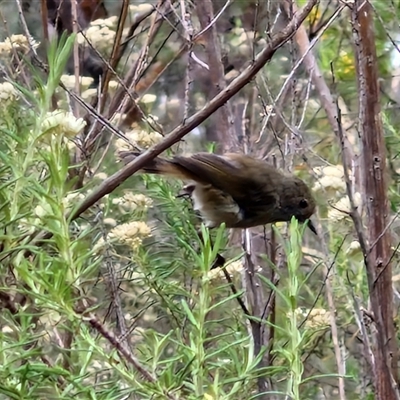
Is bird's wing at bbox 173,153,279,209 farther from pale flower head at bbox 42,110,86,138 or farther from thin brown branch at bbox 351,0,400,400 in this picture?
pale flower head at bbox 42,110,86,138

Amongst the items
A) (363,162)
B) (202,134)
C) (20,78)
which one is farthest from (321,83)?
(202,134)

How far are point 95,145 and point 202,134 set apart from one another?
178 cm

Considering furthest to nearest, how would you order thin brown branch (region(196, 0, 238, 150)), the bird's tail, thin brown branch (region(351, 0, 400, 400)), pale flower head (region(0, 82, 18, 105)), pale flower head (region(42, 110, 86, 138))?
thin brown branch (region(196, 0, 238, 150))
the bird's tail
thin brown branch (region(351, 0, 400, 400))
pale flower head (region(0, 82, 18, 105))
pale flower head (region(42, 110, 86, 138))

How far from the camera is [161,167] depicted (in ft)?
6.98

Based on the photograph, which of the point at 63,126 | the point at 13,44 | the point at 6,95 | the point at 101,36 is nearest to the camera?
the point at 63,126

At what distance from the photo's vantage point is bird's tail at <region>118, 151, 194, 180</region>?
1.87m

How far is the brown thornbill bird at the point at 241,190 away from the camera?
2.38 m

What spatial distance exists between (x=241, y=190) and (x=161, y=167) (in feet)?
2.13

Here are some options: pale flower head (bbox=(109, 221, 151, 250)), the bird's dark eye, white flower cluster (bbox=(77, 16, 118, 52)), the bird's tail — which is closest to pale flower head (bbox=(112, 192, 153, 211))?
the bird's tail

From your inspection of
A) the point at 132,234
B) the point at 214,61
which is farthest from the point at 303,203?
the point at 132,234

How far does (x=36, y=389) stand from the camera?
3.47 feet

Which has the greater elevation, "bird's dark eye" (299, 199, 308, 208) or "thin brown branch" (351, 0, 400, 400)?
"thin brown branch" (351, 0, 400, 400)

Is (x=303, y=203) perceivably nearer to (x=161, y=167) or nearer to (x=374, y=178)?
(x=161, y=167)

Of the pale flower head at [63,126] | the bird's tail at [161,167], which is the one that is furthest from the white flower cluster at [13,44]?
the pale flower head at [63,126]
